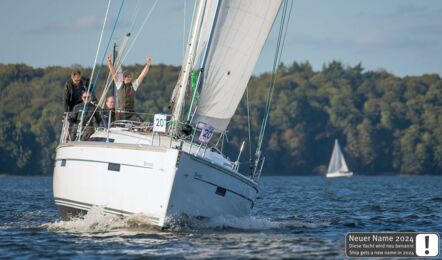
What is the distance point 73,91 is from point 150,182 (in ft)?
15.7

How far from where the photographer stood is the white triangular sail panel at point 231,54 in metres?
23.6

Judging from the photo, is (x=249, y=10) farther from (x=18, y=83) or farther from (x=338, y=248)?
(x=18, y=83)

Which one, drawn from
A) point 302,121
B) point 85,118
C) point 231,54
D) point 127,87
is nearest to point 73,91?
point 85,118

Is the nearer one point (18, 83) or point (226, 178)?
point (226, 178)

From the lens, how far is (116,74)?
25141mm

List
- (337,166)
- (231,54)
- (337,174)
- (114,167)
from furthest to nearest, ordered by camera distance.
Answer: (337,166) → (337,174) → (231,54) → (114,167)

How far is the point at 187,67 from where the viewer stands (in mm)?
23438

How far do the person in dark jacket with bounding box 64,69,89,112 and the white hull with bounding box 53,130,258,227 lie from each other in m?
2.01

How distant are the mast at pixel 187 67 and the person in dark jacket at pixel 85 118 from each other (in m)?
2.13

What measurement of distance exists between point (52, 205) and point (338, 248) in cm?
1762

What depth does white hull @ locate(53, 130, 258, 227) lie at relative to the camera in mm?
21656

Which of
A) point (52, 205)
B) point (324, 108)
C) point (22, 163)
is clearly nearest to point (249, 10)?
point (52, 205)

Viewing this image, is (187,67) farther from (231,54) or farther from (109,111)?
(109,111)

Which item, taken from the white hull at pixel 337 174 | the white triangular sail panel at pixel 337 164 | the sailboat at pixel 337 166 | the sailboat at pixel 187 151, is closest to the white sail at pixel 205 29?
the sailboat at pixel 187 151
